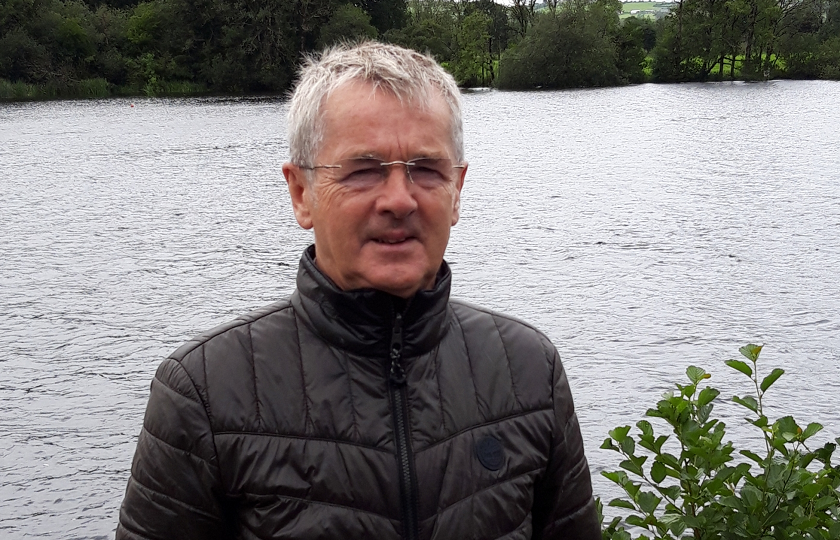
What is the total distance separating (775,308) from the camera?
9.49 meters

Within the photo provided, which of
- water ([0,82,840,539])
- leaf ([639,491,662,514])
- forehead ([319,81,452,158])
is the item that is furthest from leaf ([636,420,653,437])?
water ([0,82,840,539])

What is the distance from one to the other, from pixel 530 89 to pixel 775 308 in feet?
160

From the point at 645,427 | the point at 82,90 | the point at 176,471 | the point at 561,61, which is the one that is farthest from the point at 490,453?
the point at 82,90

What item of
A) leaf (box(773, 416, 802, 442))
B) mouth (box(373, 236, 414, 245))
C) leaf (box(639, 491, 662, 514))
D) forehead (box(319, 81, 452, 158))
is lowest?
leaf (box(639, 491, 662, 514))

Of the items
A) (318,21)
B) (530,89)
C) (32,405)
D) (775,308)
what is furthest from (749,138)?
(318,21)

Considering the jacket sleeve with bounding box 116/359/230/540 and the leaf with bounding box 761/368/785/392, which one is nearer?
the jacket sleeve with bounding box 116/359/230/540

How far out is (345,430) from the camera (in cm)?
196

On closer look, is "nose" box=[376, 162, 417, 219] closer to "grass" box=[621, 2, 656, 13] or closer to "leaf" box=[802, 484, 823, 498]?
"leaf" box=[802, 484, 823, 498]

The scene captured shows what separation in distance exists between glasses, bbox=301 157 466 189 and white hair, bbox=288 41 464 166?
0.26 feet

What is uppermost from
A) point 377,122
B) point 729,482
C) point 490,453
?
point 377,122

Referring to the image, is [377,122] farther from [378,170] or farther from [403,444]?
[403,444]

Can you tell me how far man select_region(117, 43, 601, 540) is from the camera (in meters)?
1.91

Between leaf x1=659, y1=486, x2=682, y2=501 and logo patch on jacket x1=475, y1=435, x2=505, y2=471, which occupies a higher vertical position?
logo patch on jacket x1=475, y1=435, x2=505, y2=471

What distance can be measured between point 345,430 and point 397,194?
0.53 metres
